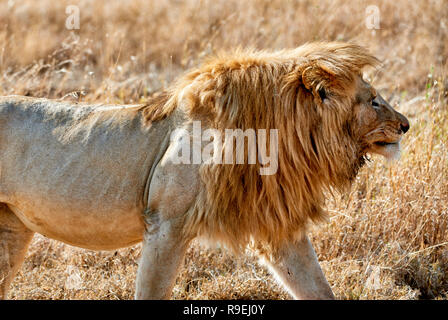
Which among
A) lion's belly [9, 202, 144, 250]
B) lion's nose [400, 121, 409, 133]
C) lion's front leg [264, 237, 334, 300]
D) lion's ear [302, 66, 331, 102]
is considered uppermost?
lion's ear [302, 66, 331, 102]

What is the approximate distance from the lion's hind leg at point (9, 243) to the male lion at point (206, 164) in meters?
0.14

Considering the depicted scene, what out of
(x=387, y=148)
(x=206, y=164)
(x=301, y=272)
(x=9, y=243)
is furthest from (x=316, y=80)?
(x=9, y=243)

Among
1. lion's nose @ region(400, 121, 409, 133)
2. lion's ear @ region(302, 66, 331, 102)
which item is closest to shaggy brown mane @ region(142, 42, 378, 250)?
lion's ear @ region(302, 66, 331, 102)

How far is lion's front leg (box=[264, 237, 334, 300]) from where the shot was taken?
288cm

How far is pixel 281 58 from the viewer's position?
2721mm

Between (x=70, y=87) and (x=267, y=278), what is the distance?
147 inches

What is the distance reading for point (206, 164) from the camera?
8.41 ft

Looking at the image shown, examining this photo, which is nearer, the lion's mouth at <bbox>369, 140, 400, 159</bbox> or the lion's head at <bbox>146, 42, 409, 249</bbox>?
the lion's head at <bbox>146, 42, 409, 249</bbox>
